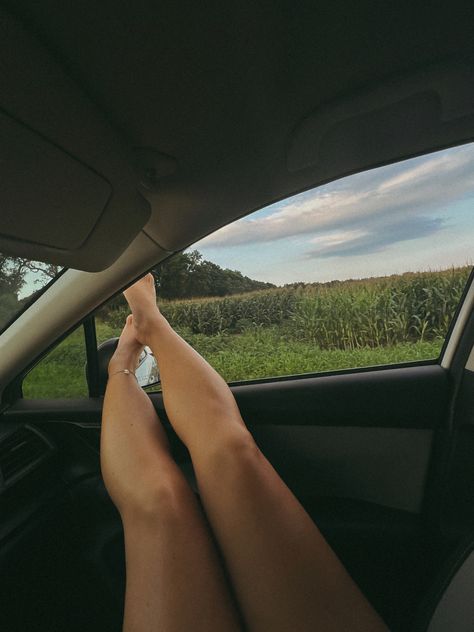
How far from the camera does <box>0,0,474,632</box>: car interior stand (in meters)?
0.64

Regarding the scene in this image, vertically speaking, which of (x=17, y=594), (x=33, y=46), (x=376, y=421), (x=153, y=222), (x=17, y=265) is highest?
(x=33, y=46)

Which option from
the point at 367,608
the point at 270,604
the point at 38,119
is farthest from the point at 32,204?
the point at 367,608

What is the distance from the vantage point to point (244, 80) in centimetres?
76

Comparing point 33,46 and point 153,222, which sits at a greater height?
point 33,46

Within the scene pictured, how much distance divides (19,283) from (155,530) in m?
0.86

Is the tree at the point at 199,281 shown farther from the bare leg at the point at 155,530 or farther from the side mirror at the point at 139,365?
the bare leg at the point at 155,530

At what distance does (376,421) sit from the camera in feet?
5.10

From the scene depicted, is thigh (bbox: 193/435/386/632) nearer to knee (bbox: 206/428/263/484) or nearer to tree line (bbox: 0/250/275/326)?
knee (bbox: 206/428/263/484)

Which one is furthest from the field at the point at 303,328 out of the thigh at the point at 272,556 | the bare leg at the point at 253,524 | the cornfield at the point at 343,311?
the thigh at the point at 272,556

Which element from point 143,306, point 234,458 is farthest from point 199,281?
point 234,458

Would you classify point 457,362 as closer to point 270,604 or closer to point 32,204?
point 270,604

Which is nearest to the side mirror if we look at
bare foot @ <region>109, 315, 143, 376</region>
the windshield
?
bare foot @ <region>109, 315, 143, 376</region>

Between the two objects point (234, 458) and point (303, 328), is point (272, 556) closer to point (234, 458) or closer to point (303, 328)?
point (234, 458)

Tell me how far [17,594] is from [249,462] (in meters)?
0.83
